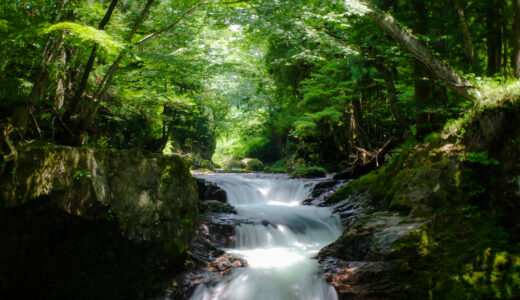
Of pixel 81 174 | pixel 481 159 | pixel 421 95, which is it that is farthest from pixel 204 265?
pixel 421 95

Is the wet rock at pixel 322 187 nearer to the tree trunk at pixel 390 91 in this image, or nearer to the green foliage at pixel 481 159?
the tree trunk at pixel 390 91

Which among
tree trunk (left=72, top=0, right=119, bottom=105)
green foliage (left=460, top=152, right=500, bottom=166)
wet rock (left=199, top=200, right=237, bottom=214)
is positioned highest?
tree trunk (left=72, top=0, right=119, bottom=105)

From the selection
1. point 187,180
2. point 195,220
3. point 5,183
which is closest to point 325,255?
point 195,220

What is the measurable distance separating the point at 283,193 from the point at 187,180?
7379mm

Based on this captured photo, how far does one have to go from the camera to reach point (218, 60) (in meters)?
9.07

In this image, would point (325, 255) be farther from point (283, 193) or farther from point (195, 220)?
point (283, 193)

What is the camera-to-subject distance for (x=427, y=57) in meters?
6.25

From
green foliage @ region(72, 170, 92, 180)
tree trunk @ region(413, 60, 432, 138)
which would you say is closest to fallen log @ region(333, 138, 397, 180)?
tree trunk @ region(413, 60, 432, 138)

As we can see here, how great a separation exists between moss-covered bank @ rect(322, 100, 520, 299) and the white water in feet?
3.01

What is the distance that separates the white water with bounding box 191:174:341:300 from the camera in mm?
4953

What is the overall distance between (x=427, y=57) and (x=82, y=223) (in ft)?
22.2

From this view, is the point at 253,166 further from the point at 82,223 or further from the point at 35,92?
the point at 82,223

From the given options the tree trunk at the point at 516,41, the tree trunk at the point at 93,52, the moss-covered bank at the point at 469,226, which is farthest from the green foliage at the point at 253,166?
the tree trunk at the point at 516,41

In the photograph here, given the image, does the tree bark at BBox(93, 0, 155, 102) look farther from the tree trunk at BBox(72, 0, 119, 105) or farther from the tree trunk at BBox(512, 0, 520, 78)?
the tree trunk at BBox(512, 0, 520, 78)
